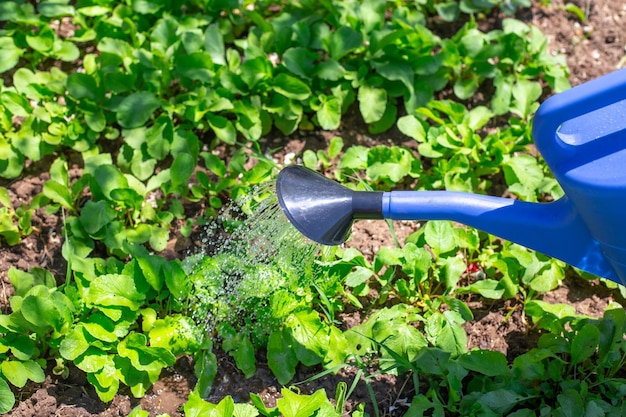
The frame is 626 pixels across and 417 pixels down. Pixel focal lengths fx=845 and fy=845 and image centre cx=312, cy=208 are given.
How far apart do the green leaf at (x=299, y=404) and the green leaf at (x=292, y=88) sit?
102cm

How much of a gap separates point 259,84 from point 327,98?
0.72ft

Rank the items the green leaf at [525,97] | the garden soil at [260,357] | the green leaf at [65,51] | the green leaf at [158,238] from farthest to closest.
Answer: the green leaf at [65,51] → the green leaf at [525,97] → the green leaf at [158,238] → the garden soil at [260,357]

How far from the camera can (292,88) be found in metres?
2.63

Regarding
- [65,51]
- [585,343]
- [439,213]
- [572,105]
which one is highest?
[572,105]

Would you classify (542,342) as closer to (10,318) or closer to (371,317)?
(371,317)

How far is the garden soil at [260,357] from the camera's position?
214 cm

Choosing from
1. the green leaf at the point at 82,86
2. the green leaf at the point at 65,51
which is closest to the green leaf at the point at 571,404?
the green leaf at the point at 82,86

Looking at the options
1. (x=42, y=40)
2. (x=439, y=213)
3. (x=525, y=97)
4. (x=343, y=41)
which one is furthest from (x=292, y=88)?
(x=439, y=213)

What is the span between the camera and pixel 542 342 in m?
2.15

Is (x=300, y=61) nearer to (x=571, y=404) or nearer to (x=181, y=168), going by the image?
(x=181, y=168)

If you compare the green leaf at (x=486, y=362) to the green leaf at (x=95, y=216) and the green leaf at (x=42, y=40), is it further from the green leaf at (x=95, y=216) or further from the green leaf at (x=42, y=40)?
the green leaf at (x=42, y=40)

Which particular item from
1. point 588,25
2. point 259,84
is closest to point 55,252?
point 259,84

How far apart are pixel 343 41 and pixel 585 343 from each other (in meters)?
1.22

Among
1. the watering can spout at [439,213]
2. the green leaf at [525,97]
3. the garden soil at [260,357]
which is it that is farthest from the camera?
the green leaf at [525,97]
